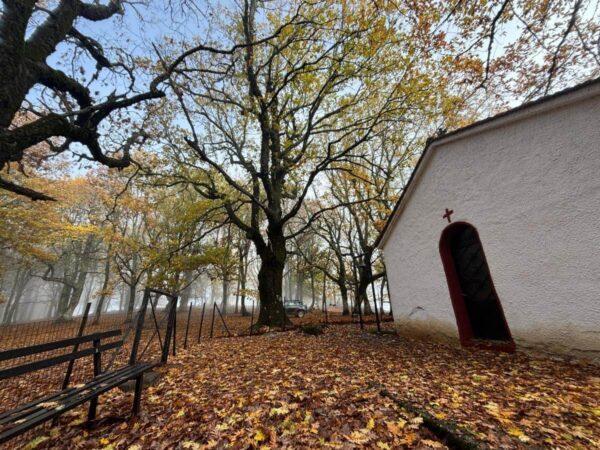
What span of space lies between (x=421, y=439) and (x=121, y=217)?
27454 millimetres

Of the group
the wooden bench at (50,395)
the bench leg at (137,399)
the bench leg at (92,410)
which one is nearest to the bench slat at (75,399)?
the wooden bench at (50,395)

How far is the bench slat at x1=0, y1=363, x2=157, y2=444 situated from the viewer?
212cm

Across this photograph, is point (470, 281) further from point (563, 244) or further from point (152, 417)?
point (152, 417)

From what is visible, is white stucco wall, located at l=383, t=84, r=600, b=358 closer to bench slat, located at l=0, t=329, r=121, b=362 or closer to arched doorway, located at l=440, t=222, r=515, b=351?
arched doorway, located at l=440, t=222, r=515, b=351

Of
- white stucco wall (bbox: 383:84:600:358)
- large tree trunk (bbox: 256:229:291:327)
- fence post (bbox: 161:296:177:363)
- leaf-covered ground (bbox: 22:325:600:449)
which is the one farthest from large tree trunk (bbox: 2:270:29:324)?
white stucco wall (bbox: 383:84:600:358)

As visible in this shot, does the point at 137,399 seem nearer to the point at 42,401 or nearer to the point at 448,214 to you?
the point at 42,401

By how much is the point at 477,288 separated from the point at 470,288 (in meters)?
0.18

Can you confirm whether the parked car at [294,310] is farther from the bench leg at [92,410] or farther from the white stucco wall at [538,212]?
the bench leg at [92,410]

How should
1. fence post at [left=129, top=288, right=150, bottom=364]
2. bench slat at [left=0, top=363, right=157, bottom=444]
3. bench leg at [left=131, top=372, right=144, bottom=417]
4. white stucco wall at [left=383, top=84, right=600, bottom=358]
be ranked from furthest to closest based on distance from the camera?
1. fence post at [left=129, top=288, right=150, bottom=364]
2. white stucco wall at [left=383, top=84, right=600, bottom=358]
3. bench leg at [left=131, top=372, right=144, bottom=417]
4. bench slat at [left=0, top=363, right=157, bottom=444]

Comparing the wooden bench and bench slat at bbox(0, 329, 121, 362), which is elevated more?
bench slat at bbox(0, 329, 121, 362)

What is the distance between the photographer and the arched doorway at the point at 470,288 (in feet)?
20.1

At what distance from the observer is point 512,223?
5.36 meters

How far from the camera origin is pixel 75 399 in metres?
2.81

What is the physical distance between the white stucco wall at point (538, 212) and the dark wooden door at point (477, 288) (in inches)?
17.4
